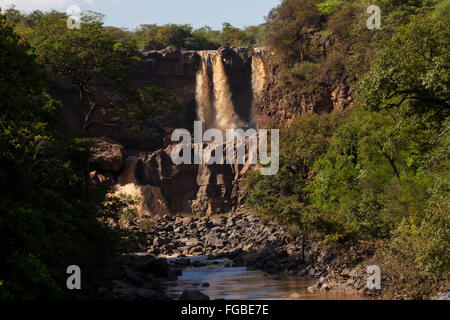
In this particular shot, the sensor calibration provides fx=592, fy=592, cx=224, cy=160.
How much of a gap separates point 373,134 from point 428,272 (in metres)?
17.0

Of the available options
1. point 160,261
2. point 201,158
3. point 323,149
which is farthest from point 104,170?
point 160,261

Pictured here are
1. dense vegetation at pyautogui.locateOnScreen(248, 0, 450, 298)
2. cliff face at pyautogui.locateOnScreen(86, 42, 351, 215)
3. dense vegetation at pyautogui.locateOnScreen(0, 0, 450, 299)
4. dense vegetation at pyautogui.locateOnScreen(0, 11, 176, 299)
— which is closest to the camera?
dense vegetation at pyautogui.locateOnScreen(0, 11, 176, 299)

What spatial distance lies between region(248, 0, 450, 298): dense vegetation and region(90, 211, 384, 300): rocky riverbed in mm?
1571

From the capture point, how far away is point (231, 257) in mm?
45500

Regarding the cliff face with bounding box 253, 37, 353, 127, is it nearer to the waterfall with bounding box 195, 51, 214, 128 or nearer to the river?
the waterfall with bounding box 195, 51, 214, 128

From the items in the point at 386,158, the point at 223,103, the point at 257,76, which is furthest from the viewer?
the point at 223,103

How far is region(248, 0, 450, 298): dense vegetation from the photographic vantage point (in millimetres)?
23750

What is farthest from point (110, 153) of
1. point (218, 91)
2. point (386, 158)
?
point (386, 158)

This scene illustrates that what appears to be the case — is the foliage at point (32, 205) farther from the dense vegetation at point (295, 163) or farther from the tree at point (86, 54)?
the tree at point (86, 54)

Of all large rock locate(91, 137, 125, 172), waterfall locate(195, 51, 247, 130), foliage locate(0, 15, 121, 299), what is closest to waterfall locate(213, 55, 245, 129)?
waterfall locate(195, 51, 247, 130)

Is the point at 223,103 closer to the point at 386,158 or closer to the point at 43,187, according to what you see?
the point at 386,158

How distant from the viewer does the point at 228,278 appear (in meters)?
35.1

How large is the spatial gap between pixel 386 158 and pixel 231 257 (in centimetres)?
1410

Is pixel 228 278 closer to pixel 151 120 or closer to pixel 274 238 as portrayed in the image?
pixel 274 238
